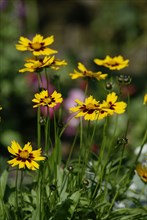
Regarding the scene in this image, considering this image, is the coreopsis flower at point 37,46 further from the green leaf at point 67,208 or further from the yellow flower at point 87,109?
the green leaf at point 67,208

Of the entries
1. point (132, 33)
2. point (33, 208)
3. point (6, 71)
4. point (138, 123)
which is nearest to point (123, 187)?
point (33, 208)

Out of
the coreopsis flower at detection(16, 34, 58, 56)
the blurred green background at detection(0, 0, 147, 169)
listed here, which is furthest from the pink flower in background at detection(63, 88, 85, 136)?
the coreopsis flower at detection(16, 34, 58, 56)

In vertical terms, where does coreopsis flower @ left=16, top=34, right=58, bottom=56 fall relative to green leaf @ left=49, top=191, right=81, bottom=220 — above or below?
above

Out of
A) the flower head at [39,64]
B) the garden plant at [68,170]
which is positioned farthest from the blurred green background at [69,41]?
the flower head at [39,64]

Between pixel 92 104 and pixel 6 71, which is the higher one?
pixel 6 71

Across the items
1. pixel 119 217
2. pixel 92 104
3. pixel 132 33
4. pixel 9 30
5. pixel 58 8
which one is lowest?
pixel 119 217

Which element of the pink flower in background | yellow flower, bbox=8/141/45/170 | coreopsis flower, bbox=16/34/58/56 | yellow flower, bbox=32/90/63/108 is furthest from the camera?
the pink flower in background

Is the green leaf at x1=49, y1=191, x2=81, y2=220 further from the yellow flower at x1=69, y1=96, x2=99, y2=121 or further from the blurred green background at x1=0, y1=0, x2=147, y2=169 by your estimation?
the blurred green background at x1=0, y1=0, x2=147, y2=169

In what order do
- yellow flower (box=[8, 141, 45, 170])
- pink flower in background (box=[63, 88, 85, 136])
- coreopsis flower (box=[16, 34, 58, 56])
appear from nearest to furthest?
1. yellow flower (box=[8, 141, 45, 170])
2. coreopsis flower (box=[16, 34, 58, 56])
3. pink flower in background (box=[63, 88, 85, 136])

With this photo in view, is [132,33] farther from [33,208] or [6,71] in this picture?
[33,208]
